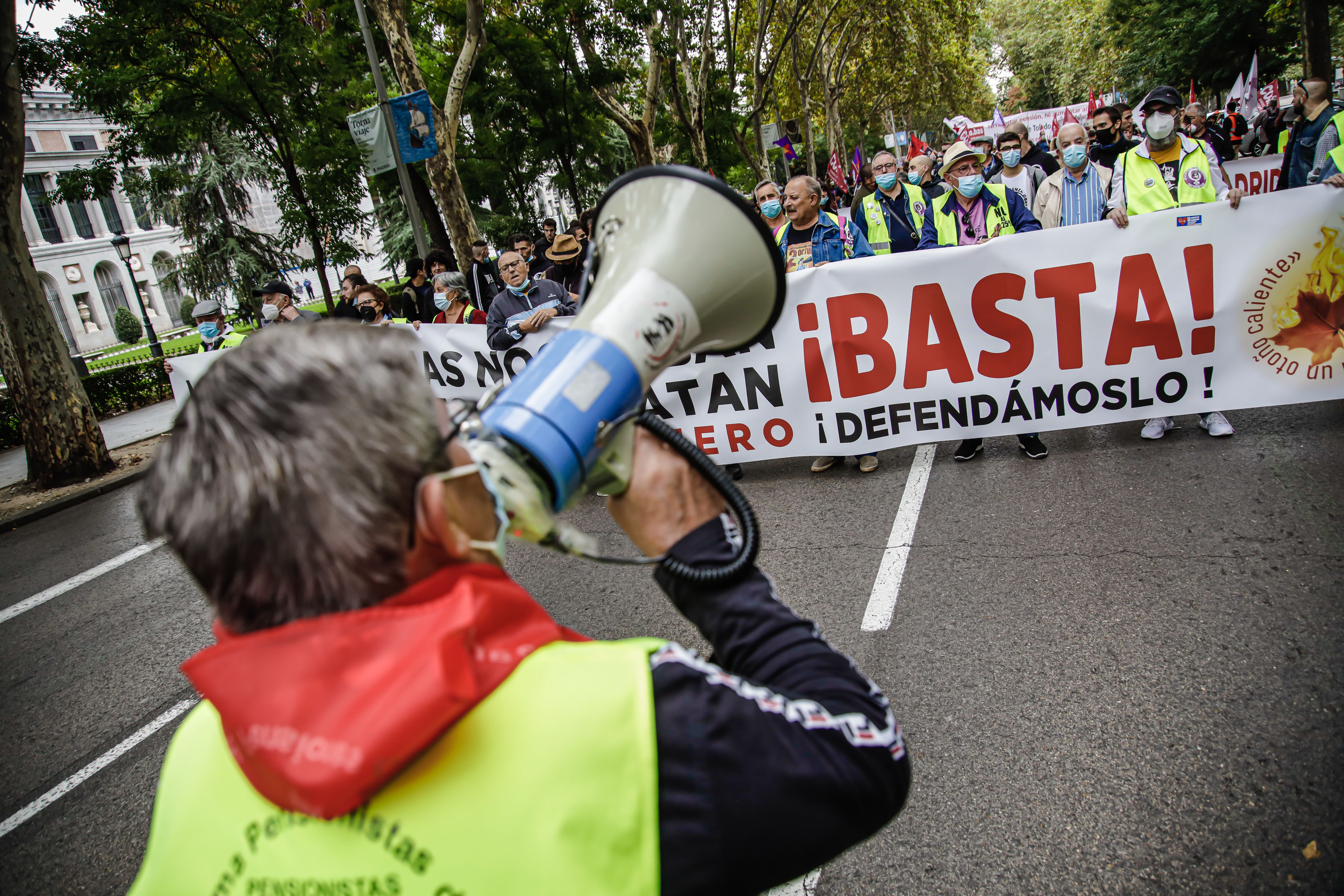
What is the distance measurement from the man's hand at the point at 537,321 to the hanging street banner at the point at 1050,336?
1.04m

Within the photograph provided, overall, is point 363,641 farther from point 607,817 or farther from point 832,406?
point 832,406

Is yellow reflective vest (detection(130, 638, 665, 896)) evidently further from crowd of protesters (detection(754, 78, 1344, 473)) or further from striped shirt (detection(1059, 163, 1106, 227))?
striped shirt (detection(1059, 163, 1106, 227))

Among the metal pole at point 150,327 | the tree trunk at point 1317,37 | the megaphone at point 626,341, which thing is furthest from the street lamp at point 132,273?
the tree trunk at point 1317,37

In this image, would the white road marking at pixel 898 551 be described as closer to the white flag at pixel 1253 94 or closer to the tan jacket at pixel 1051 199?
the tan jacket at pixel 1051 199

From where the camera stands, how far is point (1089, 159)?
6.04 meters

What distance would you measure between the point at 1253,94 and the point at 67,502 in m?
17.6

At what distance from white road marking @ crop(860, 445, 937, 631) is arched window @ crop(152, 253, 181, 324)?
158 ft

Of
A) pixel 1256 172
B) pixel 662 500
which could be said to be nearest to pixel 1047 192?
pixel 662 500

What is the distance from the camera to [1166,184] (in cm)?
475

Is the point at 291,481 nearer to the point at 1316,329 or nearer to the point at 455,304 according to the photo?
the point at 1316,329

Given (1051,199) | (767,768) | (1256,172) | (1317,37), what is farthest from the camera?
(1317,37)

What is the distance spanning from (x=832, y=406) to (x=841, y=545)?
1058 mm

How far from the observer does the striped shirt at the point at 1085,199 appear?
5.33 meters

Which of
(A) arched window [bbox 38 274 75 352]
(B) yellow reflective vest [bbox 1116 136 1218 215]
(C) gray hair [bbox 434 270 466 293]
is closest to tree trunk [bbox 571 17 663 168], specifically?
(C) gray hair [bbox 434 270 466 293]
